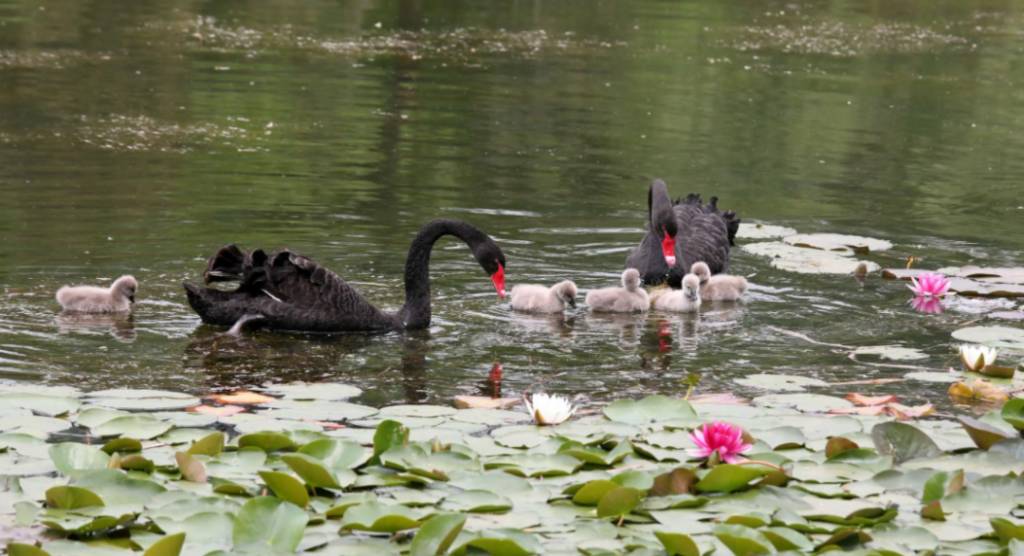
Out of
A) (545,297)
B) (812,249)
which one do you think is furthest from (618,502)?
(812,249)

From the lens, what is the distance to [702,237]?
29.2 feet

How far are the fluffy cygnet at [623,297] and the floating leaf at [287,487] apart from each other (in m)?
3.86

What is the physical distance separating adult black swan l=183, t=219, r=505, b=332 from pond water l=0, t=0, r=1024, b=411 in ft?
A: 0.38

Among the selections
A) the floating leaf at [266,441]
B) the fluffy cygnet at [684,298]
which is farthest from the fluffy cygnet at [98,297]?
the fluffy cygnet at [684,298]

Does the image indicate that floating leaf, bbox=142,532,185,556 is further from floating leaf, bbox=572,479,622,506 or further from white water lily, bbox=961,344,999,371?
white water lily, bbox=961,344,999,371

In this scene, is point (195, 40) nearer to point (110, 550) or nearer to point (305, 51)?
point (305, 51)

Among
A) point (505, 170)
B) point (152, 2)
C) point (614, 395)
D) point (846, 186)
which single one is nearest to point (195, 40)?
point (152, 2)

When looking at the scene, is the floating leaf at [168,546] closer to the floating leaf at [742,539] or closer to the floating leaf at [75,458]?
the floating leaf at [75,458]

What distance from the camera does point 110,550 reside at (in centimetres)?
356

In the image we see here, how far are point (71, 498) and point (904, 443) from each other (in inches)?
105

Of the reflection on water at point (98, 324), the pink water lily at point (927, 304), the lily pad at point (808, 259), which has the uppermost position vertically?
the lily pad at point (808, 259)

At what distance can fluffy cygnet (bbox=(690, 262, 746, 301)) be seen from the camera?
25.5 feet

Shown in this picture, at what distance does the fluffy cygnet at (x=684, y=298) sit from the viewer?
7.54m

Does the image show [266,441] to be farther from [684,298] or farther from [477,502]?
[684,298]
